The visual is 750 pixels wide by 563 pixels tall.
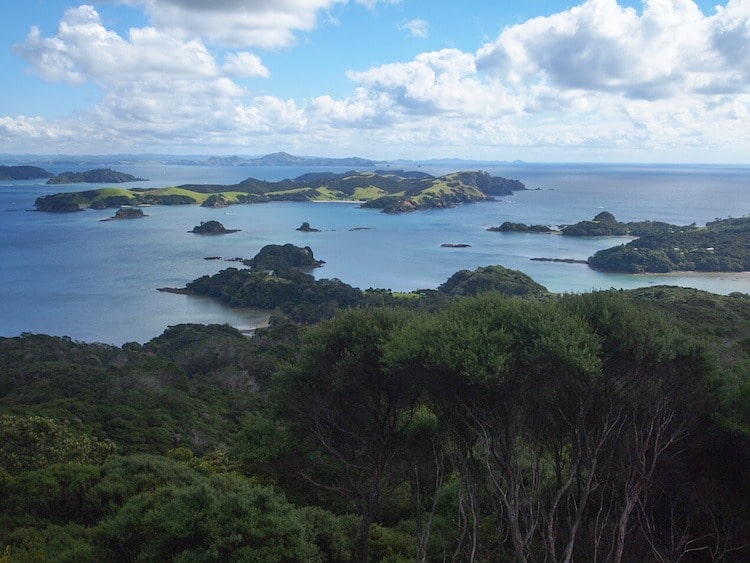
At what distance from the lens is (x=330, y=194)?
153000 millimetres

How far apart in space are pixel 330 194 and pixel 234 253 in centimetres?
7897

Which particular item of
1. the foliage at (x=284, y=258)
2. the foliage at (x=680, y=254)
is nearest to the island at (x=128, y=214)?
the foliage at (x=284, y=258)

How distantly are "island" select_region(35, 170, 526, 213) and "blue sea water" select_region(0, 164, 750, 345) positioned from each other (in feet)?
17.7

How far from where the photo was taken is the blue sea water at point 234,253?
49406 millimetres

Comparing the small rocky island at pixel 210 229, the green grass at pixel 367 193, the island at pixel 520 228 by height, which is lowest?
the small rocky island at pixel 210 229

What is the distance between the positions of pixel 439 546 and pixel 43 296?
54100 mm

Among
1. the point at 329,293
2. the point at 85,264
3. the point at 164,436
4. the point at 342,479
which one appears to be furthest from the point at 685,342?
the point at 85,264

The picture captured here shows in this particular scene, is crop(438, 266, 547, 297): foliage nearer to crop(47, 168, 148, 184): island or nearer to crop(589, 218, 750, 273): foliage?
crop(589, 218, 750, 273): foliage

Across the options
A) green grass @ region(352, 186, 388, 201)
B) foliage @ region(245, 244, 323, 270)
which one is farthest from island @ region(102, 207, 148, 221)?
green grass @ region(352, 186, 388, 201)

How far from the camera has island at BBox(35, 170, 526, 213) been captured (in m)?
128

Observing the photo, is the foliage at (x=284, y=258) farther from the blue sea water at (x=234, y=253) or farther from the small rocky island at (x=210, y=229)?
the small rocky island at (x=210, y=229)

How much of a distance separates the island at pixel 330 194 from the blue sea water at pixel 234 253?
5.40m

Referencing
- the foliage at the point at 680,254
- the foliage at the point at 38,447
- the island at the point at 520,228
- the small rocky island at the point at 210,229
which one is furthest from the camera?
the island at the point at 520,228

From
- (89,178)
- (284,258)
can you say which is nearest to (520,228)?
(284,258)
